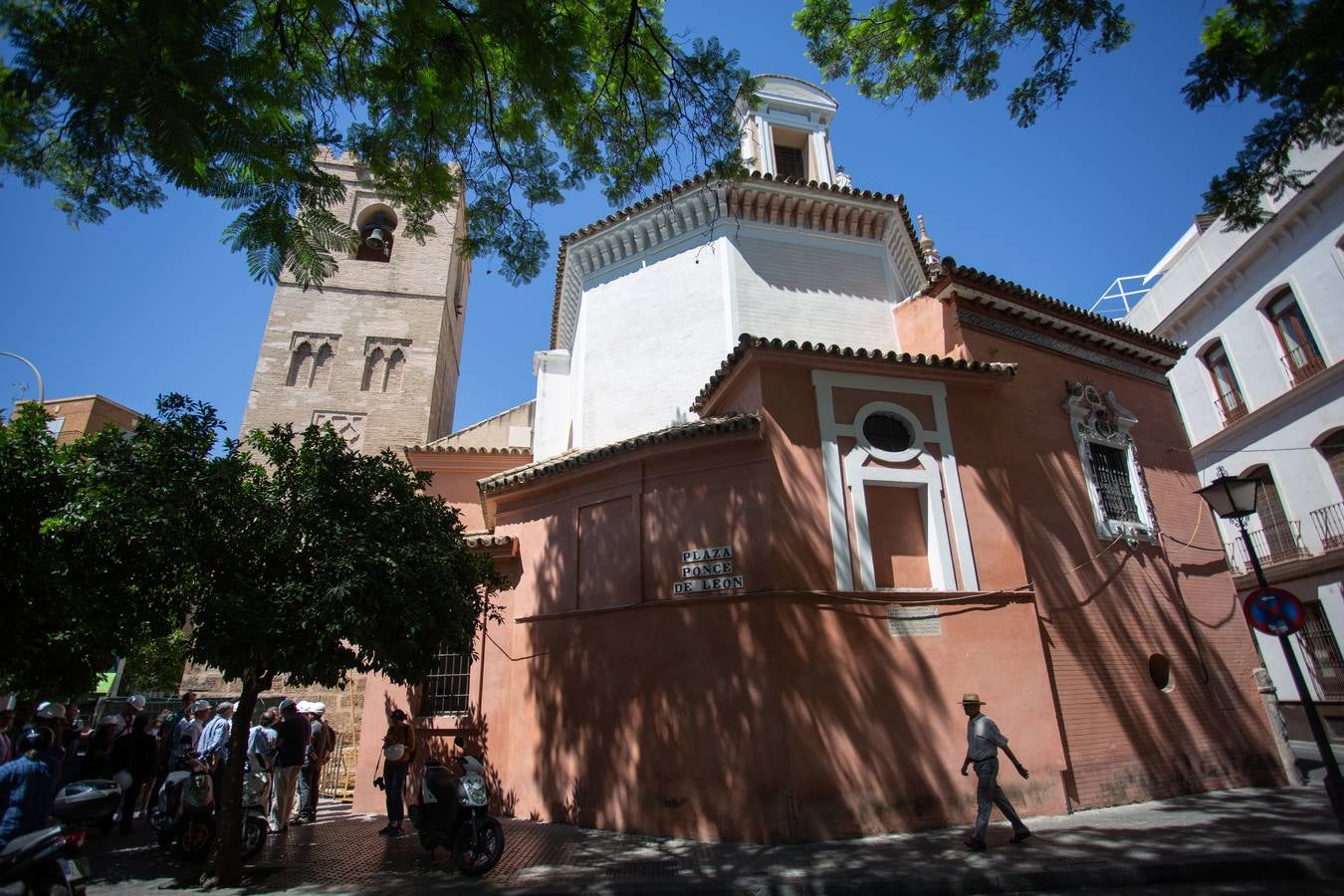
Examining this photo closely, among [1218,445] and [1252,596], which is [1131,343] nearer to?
[1252,596]

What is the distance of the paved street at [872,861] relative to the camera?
5.75 meters

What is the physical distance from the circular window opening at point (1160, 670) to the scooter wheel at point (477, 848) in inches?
356

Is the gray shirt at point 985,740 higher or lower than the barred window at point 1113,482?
lower

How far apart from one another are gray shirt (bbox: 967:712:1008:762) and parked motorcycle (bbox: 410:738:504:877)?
4.62 metres

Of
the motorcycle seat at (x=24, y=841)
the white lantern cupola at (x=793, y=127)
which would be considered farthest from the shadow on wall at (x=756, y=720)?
the white lantern cupola at (x=793, y=127)

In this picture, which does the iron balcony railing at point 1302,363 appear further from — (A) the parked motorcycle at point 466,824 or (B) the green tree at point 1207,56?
(A) the parked motorcycle at point 466,824

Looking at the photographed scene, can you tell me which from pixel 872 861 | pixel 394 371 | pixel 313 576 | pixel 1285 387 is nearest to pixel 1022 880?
pixel 872 861

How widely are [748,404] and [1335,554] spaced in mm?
Result: 13855

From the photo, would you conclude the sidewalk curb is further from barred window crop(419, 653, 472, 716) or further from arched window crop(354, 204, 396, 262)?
arched window crop(354, 204, 396, 262)

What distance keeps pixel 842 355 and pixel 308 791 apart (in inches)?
384

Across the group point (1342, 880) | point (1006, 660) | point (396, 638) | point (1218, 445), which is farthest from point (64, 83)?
point (1218, 445)

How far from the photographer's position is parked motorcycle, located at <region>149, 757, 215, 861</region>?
7.10m

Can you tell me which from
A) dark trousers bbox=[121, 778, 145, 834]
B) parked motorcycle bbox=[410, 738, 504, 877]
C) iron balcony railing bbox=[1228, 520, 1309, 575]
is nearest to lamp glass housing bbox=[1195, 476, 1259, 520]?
parked motorcycle bbox=[410, 738, 504, 877]

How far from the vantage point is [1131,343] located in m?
12.2
